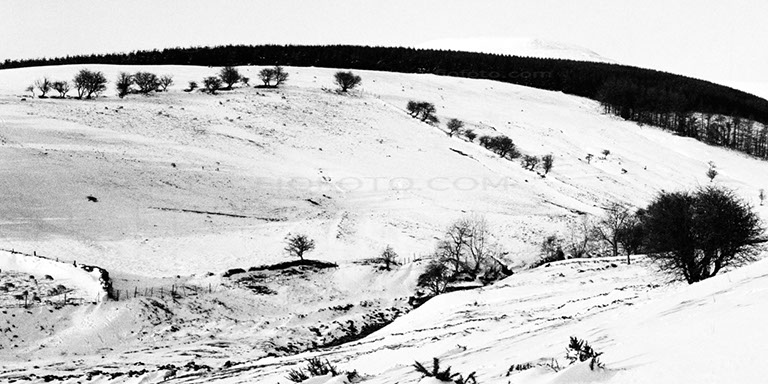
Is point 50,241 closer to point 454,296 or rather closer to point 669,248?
Result: point 454,296

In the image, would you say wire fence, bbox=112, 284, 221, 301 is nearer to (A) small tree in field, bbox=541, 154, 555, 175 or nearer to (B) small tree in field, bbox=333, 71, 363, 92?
(A) small tree in field, bbox=541, 154, 555, 175

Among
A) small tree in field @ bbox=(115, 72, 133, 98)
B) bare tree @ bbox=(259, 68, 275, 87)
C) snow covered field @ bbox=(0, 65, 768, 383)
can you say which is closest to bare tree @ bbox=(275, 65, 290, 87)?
bare tree @ bbox=(259, 68, 275, 87)

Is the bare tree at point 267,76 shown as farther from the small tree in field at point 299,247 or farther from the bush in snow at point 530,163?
the small tree in field at point 299,247

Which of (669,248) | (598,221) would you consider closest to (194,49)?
(598,221)

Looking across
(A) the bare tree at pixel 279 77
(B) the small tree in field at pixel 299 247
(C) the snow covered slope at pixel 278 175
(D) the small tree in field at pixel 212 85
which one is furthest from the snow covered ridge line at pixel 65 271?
(A) the bare tree at pixel 279 77

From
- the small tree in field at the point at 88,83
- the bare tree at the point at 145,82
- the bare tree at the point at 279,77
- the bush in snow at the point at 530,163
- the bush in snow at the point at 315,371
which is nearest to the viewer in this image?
the bush in snow at the point at 315,371
